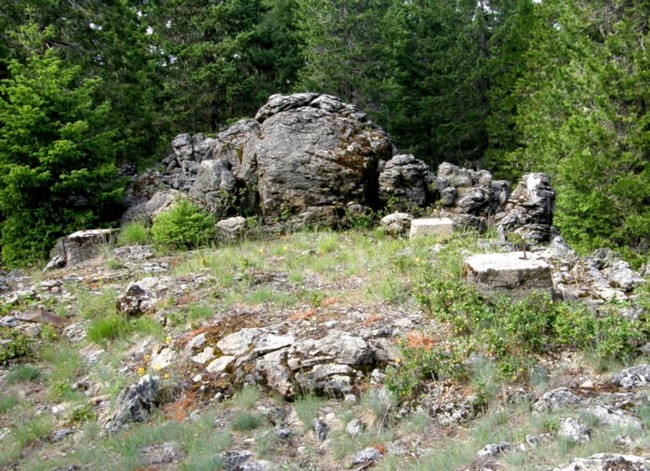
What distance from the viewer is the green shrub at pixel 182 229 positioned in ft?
33.2

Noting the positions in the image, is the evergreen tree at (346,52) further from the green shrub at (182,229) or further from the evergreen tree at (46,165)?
the green shrub at (182,229)

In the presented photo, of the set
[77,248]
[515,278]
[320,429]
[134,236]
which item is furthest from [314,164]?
[320,429]

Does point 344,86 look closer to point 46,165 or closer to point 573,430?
point 46,165

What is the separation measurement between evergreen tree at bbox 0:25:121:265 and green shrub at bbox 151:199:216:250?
6.59 feet

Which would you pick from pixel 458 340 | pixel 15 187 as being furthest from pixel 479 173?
pixel 15 187

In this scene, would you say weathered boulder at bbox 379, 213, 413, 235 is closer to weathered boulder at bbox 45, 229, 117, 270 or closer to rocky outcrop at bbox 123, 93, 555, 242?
rocky outcrop at bbox 123, 93, 555, 242

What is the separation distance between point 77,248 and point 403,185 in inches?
269

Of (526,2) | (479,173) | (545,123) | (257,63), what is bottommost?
(479,173)

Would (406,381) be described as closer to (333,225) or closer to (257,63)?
(333,225)

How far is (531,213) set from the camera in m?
10.4

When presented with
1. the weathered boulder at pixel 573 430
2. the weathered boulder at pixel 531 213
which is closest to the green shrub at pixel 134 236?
the weathered boulder at pixel 531 213

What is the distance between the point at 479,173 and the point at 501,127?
1058 centimetres

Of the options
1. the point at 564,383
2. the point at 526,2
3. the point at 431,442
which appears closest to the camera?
the point at 431,442

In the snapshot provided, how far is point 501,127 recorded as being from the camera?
21812mm
